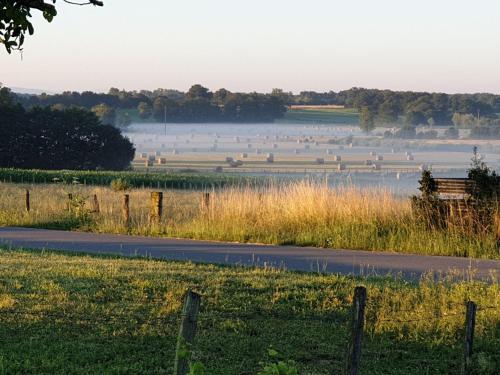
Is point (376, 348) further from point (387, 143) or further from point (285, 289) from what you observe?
point (387, 143)

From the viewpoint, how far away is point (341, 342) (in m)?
12.0

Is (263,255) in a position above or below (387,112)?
above

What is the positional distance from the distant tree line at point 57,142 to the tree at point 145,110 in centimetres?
10011

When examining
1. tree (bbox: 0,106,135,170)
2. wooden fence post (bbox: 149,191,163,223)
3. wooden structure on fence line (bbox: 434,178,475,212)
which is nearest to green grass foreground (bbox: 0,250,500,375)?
wooden structure on fence line (bbox: 434,178,475,212)

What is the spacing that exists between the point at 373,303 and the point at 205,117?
155m

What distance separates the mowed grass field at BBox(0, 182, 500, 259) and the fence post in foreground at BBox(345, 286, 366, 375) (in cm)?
1172

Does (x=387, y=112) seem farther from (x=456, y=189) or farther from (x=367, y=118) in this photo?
(x=456, y=189)

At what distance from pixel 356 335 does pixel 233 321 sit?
5.00 metres

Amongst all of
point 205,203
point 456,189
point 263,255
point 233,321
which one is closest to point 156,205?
point 205,203

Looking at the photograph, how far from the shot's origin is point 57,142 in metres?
73.7

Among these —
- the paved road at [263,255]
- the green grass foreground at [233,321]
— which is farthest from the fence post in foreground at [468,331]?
the paved road at [263,255]

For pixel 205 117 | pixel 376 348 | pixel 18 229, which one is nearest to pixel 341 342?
pixel 376 348

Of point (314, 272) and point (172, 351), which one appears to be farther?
point (314, 272)

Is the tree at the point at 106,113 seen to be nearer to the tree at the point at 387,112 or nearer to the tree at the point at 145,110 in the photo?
the tree at the point at 145,110
